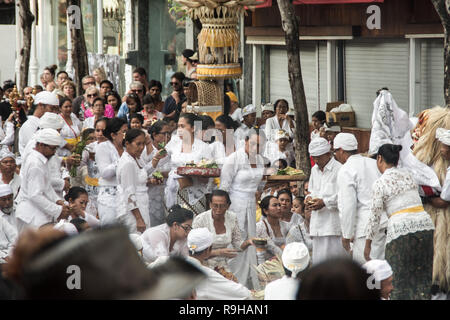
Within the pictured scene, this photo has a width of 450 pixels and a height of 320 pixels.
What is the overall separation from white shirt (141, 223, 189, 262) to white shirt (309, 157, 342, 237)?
144 centimetres

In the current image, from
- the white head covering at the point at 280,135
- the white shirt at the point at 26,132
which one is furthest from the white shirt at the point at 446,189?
the white shirt at the point at 26,132

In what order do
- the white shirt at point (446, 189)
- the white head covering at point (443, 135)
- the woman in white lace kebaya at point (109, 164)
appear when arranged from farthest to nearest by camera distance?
1. the woman in white lace kebaya at point (109, 164)
2. the white head covering at point (443, 135)
3. the white shirt at point (446, 189)

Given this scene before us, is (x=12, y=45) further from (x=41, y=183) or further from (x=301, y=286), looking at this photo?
(x=301, y=286)

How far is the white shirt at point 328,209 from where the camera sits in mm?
8961

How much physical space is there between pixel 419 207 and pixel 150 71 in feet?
60.9

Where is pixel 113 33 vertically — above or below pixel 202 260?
above

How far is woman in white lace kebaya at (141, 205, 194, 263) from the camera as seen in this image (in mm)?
8219

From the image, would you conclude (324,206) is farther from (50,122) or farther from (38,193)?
(50,122)

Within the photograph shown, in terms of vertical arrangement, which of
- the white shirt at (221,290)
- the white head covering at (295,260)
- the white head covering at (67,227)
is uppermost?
the white head covering at (67,227)

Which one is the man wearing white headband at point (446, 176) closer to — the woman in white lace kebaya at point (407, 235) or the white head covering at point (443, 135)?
the white head covering at point (443, 135)

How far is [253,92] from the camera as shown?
1992cm

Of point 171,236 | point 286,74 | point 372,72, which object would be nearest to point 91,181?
point 171,236

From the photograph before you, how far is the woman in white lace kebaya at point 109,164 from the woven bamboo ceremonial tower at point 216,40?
1.20m

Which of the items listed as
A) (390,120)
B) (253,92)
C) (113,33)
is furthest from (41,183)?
(113,33)
